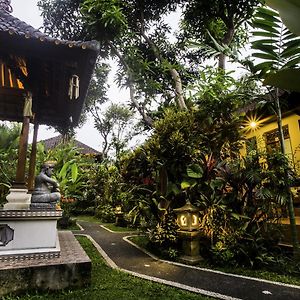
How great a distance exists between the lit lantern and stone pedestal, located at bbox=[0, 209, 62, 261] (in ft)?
9.02

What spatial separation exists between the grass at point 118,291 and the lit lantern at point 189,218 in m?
1.70

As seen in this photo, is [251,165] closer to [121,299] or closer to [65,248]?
[121,299]

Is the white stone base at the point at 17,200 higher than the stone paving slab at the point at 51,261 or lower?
higher

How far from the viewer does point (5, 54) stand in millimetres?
4035

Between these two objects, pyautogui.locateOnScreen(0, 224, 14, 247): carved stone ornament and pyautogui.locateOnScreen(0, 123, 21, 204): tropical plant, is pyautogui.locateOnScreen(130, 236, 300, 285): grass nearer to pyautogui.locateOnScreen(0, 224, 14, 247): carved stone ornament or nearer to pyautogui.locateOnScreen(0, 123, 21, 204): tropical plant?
pyautogui.locateOnScreen(0, 224, 14, 247): carved stone ornament

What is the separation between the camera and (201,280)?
4406 millimetres

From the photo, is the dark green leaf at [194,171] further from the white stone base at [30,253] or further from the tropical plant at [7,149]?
the tropical plant at [7,149]

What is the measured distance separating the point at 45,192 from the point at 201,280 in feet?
10.2

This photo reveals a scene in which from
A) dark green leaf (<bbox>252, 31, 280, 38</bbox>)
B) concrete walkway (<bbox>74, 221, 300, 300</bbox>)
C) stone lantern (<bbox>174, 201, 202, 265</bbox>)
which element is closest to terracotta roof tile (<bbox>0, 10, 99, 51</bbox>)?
dark green leaf (<bbox>252, 31, 280, 38</bbox>)

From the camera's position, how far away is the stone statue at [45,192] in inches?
173

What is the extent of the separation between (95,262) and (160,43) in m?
10.4

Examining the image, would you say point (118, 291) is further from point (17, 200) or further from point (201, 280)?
point (17, 200)

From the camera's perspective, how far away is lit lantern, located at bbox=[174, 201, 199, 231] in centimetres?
566

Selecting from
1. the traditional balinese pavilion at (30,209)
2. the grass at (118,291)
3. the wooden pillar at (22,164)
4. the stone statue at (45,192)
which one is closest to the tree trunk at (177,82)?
the traditional balinese pavilion at (30,209)
